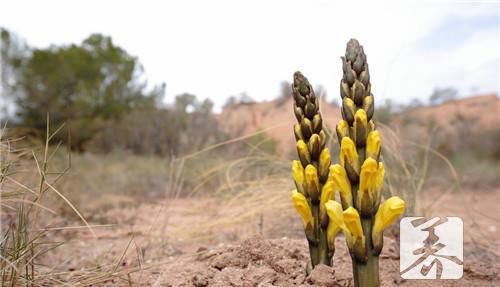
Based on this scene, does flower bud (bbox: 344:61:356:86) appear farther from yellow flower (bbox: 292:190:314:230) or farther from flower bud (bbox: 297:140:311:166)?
yellow flower (bbox: 292:190:314:230)

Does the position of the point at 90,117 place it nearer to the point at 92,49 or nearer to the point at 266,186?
the point at 92,49

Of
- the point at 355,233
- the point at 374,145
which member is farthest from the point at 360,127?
the point at 355,233

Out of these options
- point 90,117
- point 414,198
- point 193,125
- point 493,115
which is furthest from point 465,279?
point 493,115

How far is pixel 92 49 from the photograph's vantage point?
65.2 ft

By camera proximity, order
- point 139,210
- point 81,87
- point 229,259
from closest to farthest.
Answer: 1. point 229,259
2. point 139,210
3. point 81,87

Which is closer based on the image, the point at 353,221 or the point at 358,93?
the point at 353,221

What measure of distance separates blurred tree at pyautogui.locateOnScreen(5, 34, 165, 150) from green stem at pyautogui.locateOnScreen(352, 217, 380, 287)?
15598mm

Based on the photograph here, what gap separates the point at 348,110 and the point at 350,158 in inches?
8.2

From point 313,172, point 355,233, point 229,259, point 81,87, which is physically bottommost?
point 229,259

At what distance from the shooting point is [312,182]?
2271mm

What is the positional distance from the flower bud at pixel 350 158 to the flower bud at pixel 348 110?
0.33ft

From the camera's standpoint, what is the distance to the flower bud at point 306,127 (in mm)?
2311

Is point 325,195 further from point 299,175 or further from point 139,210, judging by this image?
point 139,210

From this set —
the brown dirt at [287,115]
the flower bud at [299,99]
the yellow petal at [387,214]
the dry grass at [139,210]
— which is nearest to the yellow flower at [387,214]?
the yellow petal at [387,214]
